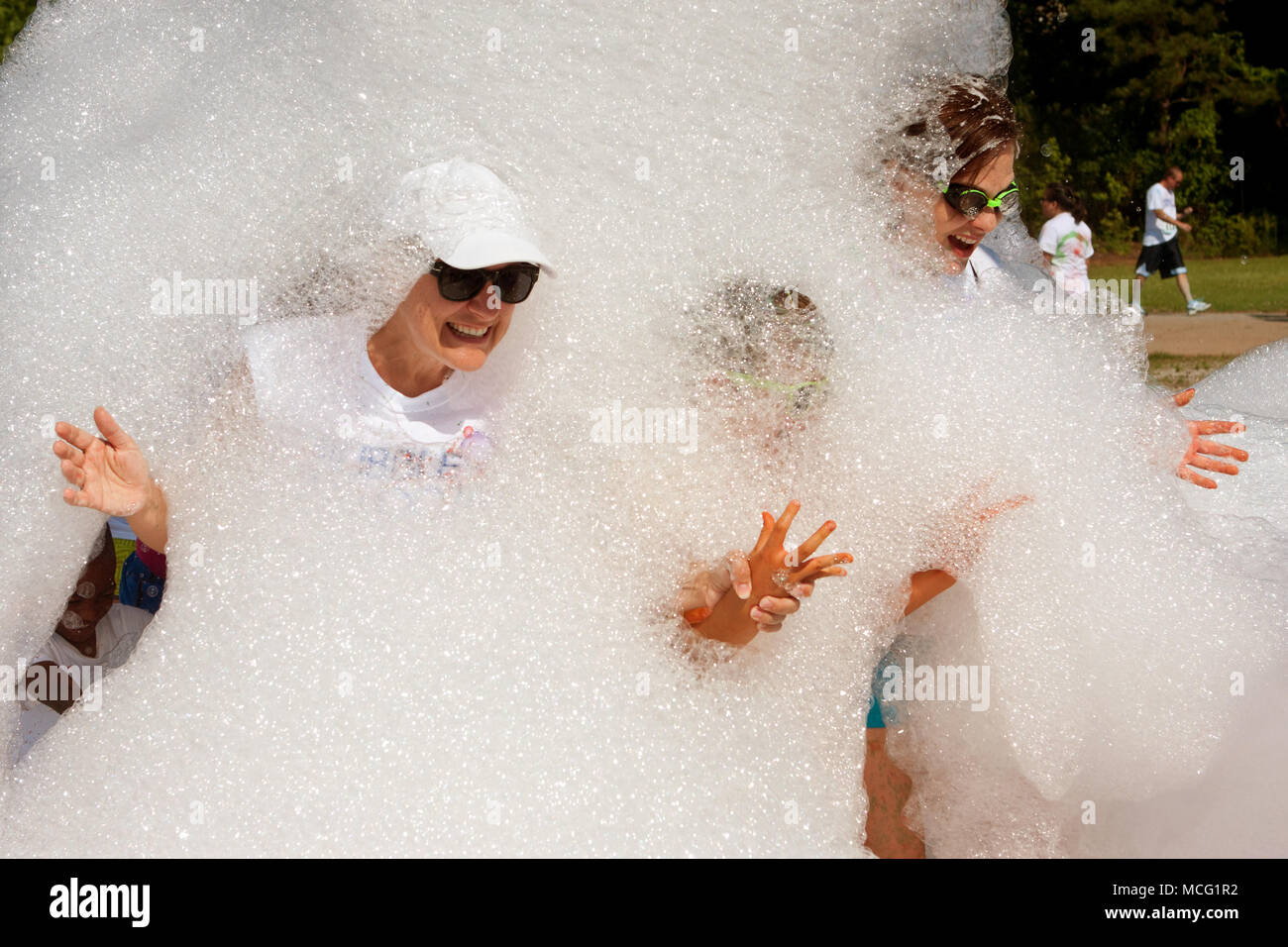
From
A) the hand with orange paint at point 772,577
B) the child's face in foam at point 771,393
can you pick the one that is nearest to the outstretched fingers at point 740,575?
the hand with orange paint at point 772,577

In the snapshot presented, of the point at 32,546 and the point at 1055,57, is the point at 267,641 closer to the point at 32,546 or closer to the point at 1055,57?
the point at 32,546

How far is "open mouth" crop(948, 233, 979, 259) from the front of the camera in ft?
6.88

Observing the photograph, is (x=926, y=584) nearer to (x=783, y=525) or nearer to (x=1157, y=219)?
(x=783, y=525)

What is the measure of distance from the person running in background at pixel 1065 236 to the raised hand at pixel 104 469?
5.68 metres

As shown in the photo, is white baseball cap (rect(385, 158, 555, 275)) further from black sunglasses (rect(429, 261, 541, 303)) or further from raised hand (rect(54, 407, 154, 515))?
raised hand (rect(54, 407, 154, 515))

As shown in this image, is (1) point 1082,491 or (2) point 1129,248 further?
(2) point 1129,248

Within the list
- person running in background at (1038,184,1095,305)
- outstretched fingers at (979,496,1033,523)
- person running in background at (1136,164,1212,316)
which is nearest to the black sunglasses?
outstretched fingers at (979,496,1033,523)

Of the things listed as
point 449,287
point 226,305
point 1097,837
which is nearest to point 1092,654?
point 1097,837

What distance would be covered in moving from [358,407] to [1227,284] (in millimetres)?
10976

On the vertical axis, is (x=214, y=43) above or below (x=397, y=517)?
above

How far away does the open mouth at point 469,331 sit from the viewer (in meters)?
1.79

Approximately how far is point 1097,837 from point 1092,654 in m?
0.36

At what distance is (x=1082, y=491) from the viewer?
6.52 feet

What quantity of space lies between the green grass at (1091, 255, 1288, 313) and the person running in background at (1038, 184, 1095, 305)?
277 cm
